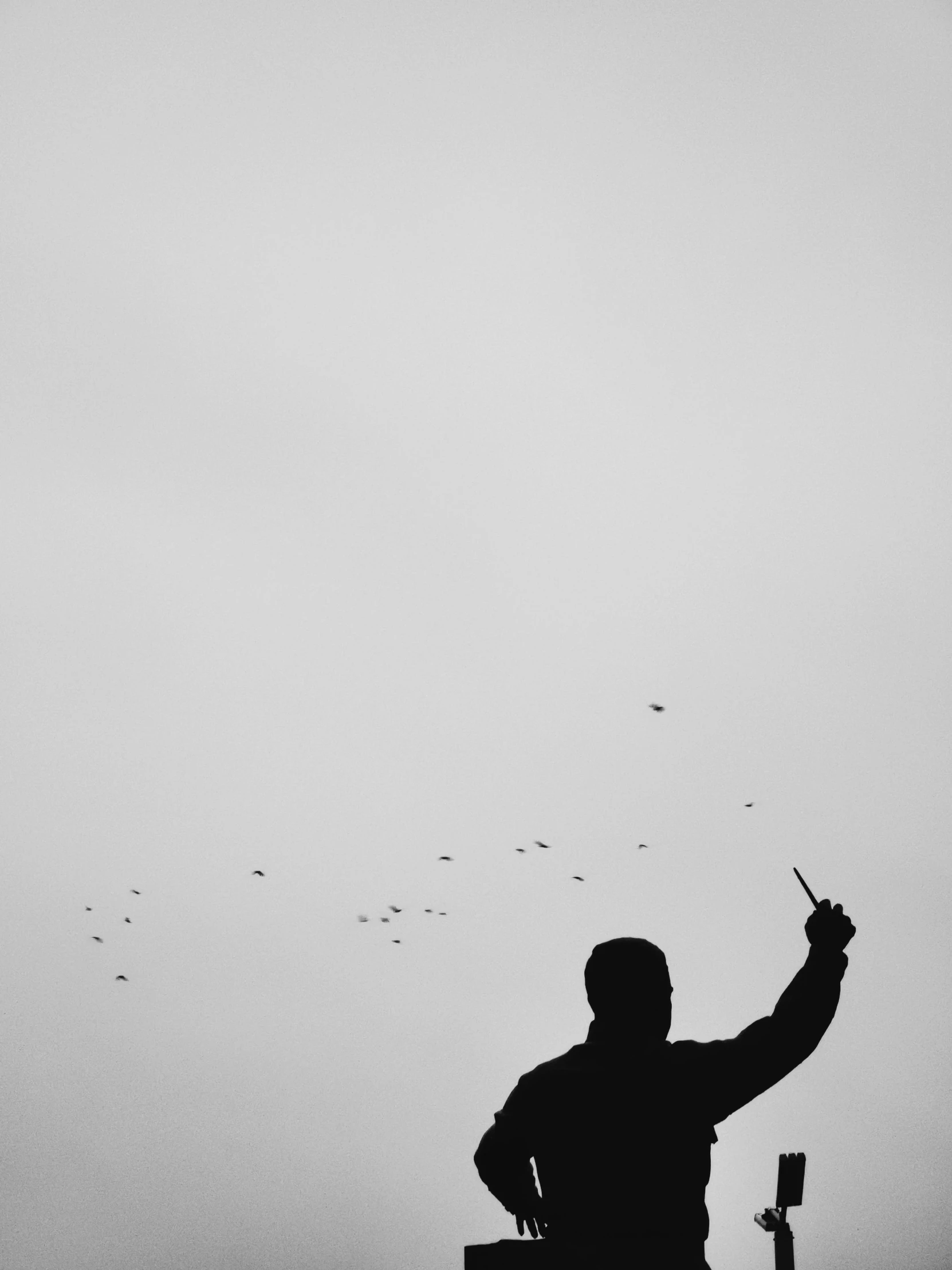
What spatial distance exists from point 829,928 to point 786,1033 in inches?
13.5

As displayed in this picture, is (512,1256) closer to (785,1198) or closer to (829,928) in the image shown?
(829,928)

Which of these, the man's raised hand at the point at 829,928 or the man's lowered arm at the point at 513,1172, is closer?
the man's raised hand at the point at 829,928

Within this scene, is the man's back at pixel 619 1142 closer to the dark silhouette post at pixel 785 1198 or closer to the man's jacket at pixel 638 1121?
the man's jacket at pixel 638 1121

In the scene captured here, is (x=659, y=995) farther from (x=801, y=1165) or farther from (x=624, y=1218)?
(x=801, y=1165)

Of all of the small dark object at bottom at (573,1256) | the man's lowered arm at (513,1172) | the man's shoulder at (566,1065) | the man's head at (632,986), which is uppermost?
the man's head at (632,986)

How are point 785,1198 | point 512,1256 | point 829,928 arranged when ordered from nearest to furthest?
point 512,1256 < point 829,928 < point 785,1198

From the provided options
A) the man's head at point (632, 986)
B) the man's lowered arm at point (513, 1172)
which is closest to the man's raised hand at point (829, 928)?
the man's head at point (632, 986)

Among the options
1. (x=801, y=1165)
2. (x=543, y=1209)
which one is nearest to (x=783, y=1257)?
(x=801, y=1165)

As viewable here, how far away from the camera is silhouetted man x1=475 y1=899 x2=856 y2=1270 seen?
2.95 m

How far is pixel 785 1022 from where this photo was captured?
9.61 feet

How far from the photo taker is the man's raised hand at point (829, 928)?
302cm

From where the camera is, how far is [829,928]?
10.0 ft

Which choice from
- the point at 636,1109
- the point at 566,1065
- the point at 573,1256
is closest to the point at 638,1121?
the point at 636,1109

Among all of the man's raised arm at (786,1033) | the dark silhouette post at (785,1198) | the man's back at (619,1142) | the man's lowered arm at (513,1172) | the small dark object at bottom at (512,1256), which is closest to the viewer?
the small dark object at bottom at (512,1256)
